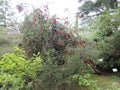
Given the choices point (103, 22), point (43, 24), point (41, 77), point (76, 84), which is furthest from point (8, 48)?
point (103, 22)

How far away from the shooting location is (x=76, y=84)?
474cm

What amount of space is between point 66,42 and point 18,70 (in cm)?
143

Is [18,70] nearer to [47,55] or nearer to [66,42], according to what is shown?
[47,55]

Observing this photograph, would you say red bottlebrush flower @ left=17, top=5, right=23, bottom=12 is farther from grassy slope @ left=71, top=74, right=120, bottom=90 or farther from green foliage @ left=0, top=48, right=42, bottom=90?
grassy slope @ left=71, top=74, right=120, bottom=90

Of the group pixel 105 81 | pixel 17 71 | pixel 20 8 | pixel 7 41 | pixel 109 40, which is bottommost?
pixel 105 81

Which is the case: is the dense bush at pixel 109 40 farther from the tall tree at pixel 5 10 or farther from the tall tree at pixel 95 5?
the tall tree at pixel 95 5

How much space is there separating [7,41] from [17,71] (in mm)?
1896

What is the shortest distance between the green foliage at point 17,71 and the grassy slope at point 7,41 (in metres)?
1.11

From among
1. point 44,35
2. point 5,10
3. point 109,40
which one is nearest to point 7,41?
point 44,35

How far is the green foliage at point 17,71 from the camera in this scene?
3.77 meters

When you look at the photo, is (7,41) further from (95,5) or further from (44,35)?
(95,5)

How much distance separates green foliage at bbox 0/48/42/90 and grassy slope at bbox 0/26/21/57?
1112 mm

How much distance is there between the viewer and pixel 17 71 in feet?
13.0

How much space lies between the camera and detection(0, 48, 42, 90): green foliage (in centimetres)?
377
